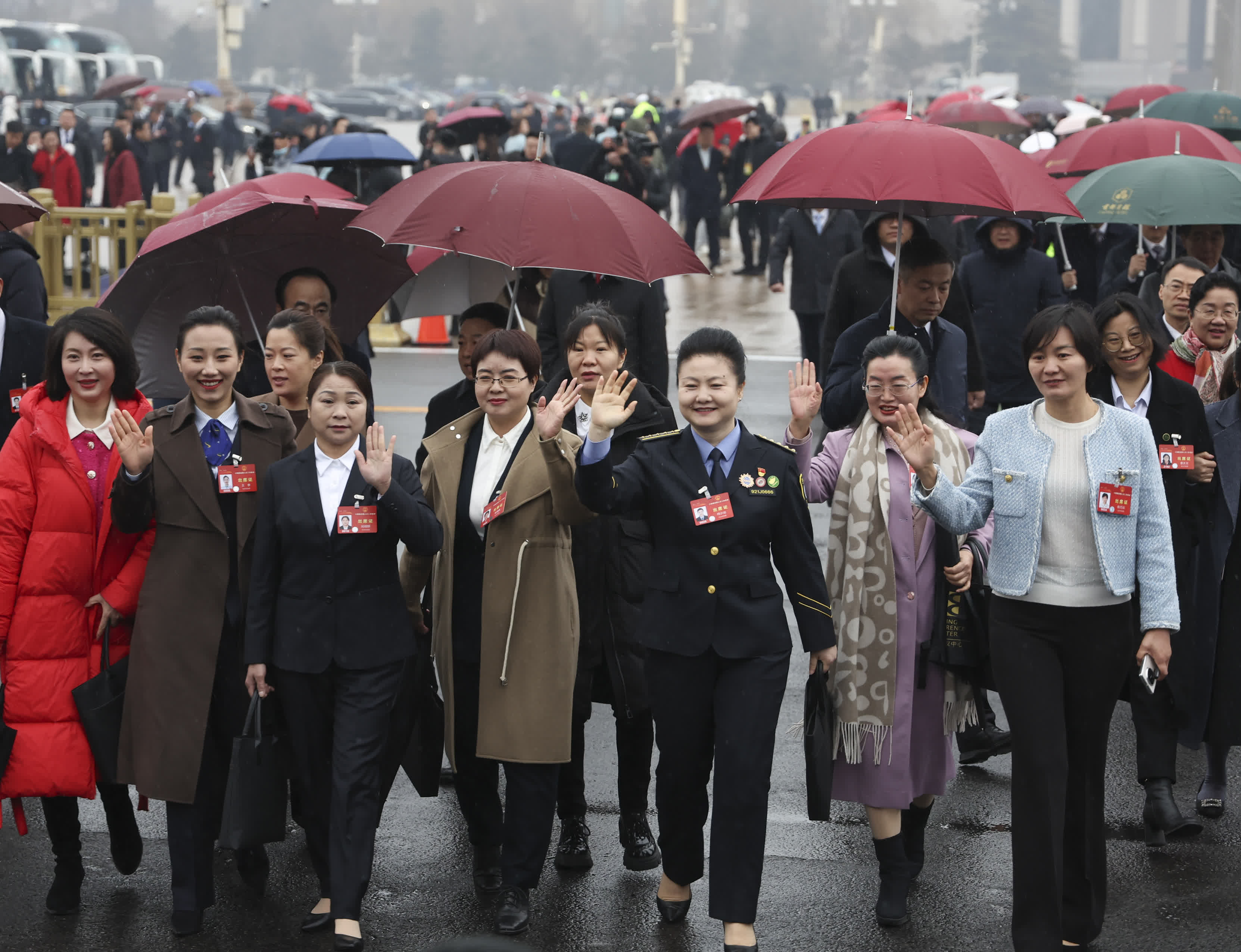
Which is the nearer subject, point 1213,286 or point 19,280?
point 1213,286

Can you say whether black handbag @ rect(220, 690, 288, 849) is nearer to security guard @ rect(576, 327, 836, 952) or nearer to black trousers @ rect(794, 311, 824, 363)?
security guard @ rect(576, 327, 836, 952)

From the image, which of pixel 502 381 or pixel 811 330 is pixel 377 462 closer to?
pixel 502 381

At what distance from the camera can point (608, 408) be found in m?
4.66

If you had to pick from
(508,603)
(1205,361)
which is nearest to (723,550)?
(508,603)

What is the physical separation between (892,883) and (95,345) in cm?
314

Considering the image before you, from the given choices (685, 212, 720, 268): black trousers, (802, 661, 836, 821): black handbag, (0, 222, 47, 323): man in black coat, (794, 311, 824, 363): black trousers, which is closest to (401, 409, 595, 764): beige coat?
(802, 661, 836, 821): black handbag

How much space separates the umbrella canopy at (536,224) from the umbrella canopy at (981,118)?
13480 millimetres

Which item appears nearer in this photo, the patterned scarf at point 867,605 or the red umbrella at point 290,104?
the patterned scarf at point 867,605

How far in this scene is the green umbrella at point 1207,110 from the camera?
523 inches

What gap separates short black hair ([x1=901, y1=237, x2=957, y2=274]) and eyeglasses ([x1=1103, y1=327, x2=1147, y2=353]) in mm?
848

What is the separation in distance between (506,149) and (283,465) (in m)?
18.1

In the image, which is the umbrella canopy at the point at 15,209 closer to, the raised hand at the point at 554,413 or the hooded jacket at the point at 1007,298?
the raised hand at the point at 554,413

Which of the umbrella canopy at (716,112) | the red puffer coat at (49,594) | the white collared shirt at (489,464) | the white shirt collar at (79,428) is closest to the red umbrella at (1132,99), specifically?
the umbrella canopy at (716,112)

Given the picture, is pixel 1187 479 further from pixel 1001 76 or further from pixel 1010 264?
pixel 1001 76
